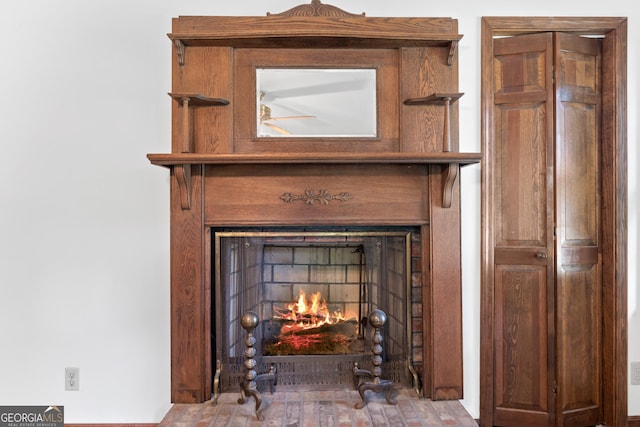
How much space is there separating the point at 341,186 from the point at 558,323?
1245mm

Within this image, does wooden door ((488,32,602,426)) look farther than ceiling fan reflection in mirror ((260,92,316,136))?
Yes

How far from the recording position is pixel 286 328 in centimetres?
207

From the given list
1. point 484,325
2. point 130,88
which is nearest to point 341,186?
point 484,325

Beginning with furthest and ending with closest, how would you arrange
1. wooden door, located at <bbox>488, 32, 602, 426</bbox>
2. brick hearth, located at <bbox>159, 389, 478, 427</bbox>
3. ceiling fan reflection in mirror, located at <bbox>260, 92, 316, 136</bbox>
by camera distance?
wooden door, located at <bbox>488, 32, 602, 426</bbox>, ceiling fan reflection in mirror, located at <bbox>260, 92, 316, 136</bbox>, brick hearth, located at <bbox>159, 389, 478, 427</bbox>

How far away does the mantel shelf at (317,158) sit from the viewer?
173 cm

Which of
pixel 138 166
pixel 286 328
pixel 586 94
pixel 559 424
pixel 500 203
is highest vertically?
pixel 586 94

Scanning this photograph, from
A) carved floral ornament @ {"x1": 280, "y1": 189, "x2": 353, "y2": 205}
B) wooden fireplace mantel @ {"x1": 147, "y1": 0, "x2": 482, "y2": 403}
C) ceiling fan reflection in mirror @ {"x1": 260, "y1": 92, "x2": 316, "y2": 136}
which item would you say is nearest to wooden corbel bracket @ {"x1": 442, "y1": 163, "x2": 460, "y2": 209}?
wooden fireplace mantel @ {"x1": 147, "y1": 0, "x2": 482, "y2": 403}

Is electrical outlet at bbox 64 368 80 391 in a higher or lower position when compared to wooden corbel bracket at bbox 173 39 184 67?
lower

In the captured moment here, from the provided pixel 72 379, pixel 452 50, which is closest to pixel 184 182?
pixel 72 379

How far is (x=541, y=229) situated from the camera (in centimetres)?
204

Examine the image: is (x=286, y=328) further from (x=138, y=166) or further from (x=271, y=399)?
(x=138, y=166)

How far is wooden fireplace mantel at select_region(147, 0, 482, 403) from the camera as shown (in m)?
1.87

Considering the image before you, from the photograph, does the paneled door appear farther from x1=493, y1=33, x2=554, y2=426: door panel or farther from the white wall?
the white wall

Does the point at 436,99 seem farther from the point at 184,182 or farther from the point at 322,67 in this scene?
the point at 184,182
